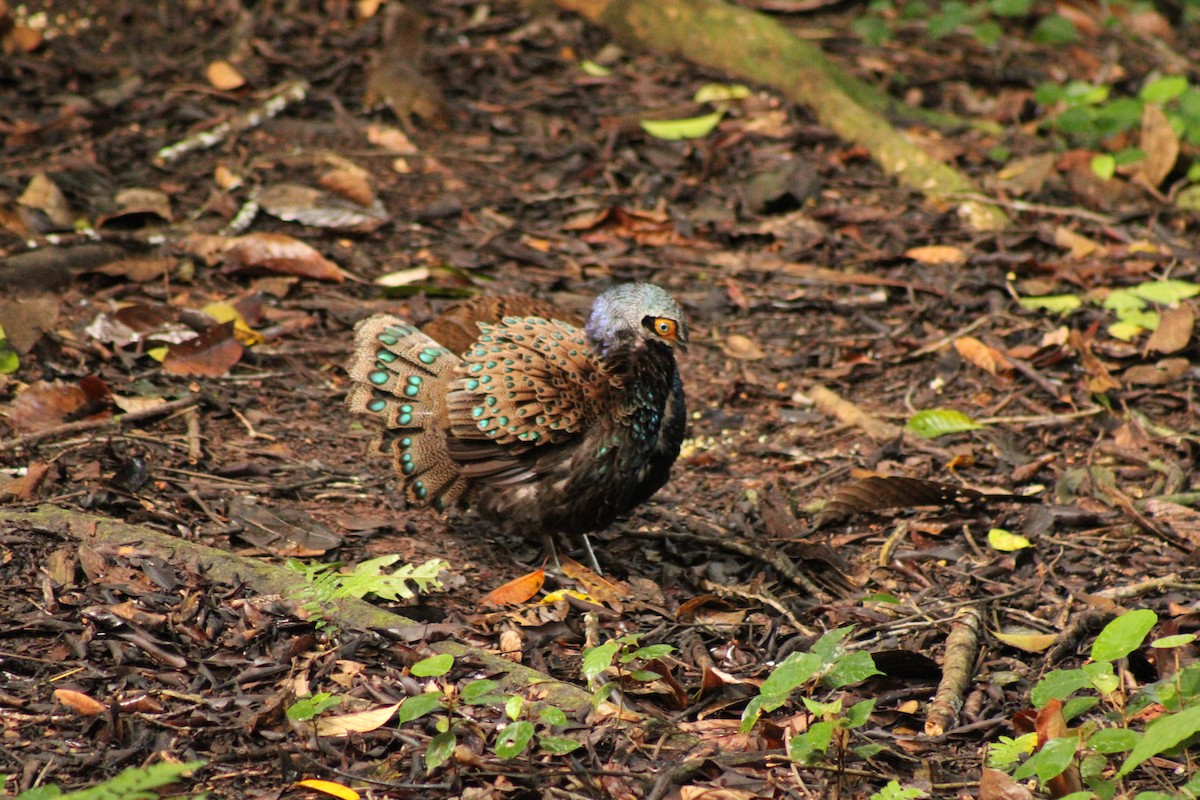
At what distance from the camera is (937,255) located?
7000 millimetres

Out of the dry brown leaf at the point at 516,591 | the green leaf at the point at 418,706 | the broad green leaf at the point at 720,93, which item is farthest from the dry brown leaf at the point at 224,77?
the green leaf at the point at 418,706

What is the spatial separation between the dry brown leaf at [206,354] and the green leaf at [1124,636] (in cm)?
391

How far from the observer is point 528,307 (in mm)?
5203

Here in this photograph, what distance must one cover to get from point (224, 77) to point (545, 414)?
4.61 metres

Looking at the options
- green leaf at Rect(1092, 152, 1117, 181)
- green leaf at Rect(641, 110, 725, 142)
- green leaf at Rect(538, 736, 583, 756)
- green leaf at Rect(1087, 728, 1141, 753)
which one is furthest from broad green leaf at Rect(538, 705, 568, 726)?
green leaf at Rect(1092, 152, 1117, 181)

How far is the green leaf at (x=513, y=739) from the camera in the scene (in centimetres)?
326

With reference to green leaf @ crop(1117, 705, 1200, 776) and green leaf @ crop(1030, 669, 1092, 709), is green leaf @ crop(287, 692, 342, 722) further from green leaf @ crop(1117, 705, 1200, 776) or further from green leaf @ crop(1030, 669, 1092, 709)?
green leaf @ crop(1117, 705, 1200, 776)

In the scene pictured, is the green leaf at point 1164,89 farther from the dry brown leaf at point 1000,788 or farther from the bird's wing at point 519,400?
the dry brown leaf at point 1000,788

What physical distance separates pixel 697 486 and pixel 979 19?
234 inches

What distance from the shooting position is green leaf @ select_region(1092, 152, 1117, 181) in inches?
303

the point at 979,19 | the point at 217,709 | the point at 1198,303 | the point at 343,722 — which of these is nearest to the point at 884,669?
the point at 343,722

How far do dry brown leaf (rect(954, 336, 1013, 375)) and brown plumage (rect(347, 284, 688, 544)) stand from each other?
201cm

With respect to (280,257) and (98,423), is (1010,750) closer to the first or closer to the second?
(98,423)

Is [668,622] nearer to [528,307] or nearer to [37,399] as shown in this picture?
[528,307]
